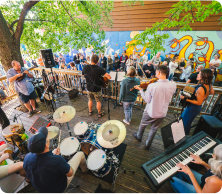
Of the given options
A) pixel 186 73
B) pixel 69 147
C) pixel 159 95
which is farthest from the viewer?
pixel 186 73

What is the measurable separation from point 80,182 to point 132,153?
4.50ft

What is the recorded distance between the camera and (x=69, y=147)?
7.28 ft

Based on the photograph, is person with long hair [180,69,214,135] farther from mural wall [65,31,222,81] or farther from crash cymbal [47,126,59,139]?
mural wall [65,31,222,81]

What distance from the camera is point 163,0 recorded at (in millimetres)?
6770

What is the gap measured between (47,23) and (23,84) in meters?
2.60

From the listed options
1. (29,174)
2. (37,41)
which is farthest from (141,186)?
(37,41)

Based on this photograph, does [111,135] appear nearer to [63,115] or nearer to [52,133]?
[63,115]

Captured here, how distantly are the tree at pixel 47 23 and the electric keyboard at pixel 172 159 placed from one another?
379cm

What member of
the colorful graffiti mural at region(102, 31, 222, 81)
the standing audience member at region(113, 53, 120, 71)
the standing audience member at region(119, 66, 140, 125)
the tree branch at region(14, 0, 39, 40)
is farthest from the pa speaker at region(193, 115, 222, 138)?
the standing audience member at region(113, 53, 120, 71)

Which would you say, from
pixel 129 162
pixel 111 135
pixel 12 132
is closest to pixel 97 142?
pixel 111 135

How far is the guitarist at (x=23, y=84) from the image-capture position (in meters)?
3.44

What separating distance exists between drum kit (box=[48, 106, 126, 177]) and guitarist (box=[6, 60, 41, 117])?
2.24 m

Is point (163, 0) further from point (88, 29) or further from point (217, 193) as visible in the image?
point (217, 193)

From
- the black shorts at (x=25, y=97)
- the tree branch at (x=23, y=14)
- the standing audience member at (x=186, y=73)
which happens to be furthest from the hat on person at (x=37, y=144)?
the standing audience member at (x=186, y=73)
